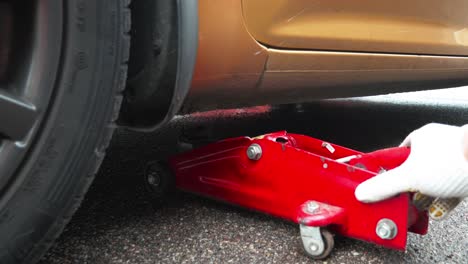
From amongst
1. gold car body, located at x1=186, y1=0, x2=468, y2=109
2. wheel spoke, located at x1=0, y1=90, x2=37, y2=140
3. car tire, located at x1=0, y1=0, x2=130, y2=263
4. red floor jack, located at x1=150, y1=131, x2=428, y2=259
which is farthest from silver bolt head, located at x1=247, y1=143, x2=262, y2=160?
wheel spoke, located at x1=0, y1=90, x2=37, y2=140

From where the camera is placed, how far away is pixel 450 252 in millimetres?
1041

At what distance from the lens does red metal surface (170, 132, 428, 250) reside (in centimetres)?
95

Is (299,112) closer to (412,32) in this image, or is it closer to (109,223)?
(412,32)

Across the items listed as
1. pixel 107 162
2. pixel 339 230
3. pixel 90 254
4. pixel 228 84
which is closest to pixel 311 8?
pixel 228 84

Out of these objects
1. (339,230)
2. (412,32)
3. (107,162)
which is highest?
(412,32)

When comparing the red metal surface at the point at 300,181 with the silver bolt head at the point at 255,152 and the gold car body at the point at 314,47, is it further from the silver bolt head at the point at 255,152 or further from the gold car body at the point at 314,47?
the gold car body at the point at 314,47

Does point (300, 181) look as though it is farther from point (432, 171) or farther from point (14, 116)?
point (14, 116)

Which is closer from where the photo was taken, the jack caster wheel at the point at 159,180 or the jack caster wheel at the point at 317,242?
the jack caster wheel at the point at 317,242

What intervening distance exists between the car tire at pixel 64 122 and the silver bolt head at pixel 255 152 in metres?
0.42

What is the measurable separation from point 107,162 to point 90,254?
2.53ft

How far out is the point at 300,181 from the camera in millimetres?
1066

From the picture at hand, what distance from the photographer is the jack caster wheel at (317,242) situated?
0.96 meters

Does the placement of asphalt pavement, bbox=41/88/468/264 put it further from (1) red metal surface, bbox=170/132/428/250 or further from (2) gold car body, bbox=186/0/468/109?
(2) gold car body, bbox=186/0/468/109

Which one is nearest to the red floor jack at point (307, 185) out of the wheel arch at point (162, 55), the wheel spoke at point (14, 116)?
the wheel arch at point (162, 55)
